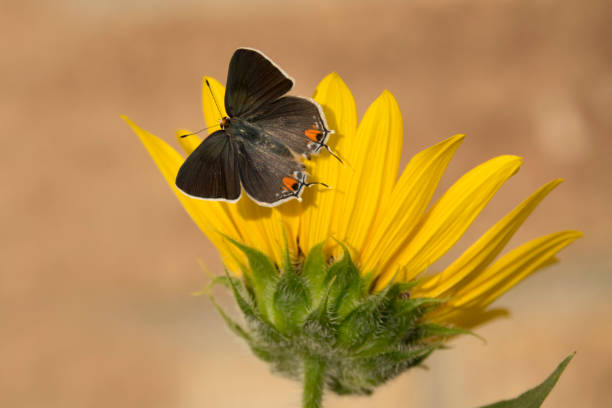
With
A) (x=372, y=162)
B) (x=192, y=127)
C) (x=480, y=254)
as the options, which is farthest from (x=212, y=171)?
(x=192, y=127)

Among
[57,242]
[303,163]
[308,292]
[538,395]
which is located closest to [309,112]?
[303,163]

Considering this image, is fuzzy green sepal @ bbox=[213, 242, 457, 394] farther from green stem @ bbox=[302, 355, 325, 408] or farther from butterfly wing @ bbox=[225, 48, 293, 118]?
butterfly wing @ bbox=[225, 48, 293, 118]

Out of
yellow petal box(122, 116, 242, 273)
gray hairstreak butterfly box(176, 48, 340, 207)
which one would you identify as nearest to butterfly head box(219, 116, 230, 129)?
gray hairstreak butterfly box(176, 48, 340, 207)

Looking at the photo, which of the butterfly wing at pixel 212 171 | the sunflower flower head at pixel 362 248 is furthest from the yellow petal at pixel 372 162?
the butterfly wing at pixel 212 171

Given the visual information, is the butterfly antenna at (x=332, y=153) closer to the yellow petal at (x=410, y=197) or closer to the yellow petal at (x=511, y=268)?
the yellow petal at (x=410, y=197)

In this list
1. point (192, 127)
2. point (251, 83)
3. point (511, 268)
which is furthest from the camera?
point (192, 127)

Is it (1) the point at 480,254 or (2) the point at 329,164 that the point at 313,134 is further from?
(1) the point at 480,254

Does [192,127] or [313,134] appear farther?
[192,127]

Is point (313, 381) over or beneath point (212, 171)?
beneath

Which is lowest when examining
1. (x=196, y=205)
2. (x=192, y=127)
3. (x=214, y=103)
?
(x=192, y=127)
